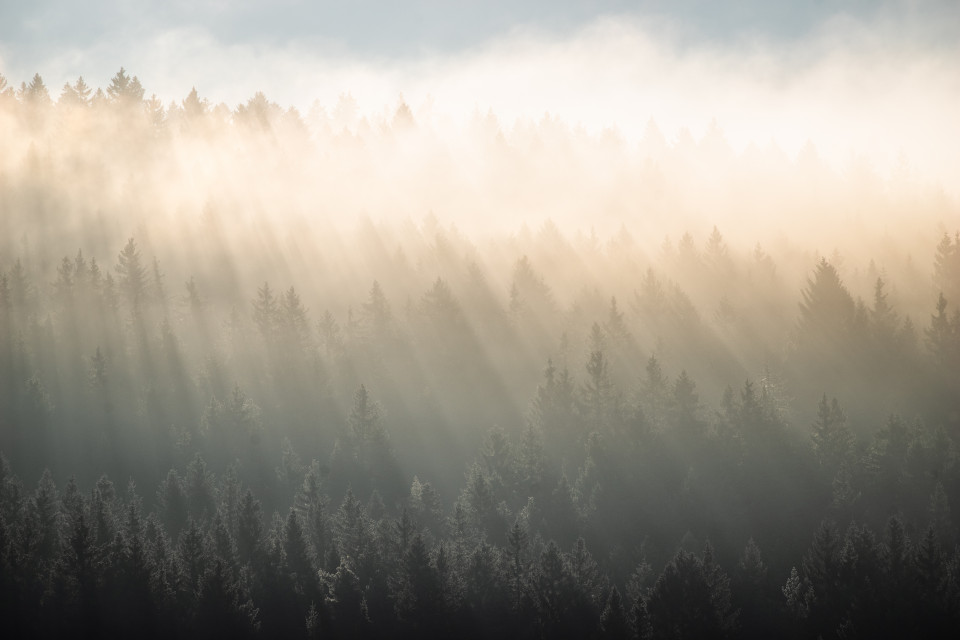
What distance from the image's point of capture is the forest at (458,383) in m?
58.5

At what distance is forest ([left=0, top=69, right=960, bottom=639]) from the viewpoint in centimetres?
5853

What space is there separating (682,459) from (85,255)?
3772 inches

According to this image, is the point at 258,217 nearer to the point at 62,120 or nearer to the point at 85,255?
the point at 85,255

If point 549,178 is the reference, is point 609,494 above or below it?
below

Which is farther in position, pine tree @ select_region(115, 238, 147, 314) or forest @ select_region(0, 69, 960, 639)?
pine tree @ select_region(115, 238, 147, 314)

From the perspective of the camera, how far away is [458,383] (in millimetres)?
103875

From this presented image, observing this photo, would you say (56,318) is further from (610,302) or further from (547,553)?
(547,553)

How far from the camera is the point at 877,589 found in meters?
56.2

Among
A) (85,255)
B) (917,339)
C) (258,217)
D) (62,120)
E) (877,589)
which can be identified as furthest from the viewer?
(62,120)

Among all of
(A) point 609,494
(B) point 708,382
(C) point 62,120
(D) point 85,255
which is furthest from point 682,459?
(C) point 62,120

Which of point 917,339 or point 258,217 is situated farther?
point 258,217

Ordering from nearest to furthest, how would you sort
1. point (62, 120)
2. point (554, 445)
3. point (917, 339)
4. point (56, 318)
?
point (554, 445) < point (917, 339) < point (56, 318) < point (62, 120)

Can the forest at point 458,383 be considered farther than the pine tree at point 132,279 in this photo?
No

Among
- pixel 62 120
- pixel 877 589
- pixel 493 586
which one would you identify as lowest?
pixel 877 589
